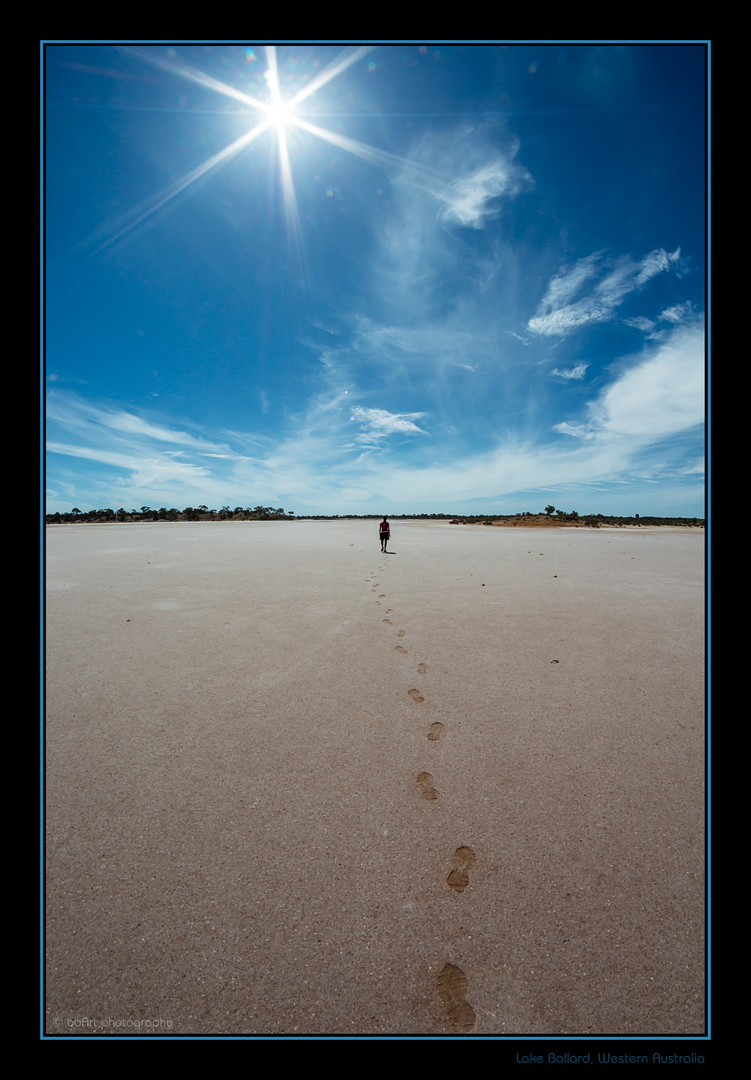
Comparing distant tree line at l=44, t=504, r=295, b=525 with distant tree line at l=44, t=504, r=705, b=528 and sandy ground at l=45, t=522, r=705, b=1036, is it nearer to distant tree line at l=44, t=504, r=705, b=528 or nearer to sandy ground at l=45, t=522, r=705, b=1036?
distant tree line at l=44, t=504, r=705, b=528

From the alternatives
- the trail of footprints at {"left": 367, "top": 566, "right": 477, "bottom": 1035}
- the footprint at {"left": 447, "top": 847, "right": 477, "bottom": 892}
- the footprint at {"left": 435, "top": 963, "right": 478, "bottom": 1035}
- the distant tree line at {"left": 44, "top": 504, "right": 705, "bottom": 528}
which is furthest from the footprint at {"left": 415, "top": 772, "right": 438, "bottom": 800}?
the distant tree line at {"left": 44, "top": 504, "right": 705, "bottom": 528}

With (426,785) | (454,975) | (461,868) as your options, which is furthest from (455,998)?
(426,785)

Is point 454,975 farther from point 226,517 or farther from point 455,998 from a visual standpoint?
point 226,517

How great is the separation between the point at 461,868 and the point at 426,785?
2.35 ft

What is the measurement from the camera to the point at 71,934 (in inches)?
85.4

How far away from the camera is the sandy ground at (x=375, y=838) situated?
1.89 metres

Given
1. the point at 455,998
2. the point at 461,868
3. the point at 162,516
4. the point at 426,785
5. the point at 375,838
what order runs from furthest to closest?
the point at 162,516, the point at 426,785, the point at 375,838, the point at 461,868, the point at 455,998

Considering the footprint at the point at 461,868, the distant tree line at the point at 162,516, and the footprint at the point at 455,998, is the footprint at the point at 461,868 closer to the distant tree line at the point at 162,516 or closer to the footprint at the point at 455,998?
the footprint at the point at 455,998

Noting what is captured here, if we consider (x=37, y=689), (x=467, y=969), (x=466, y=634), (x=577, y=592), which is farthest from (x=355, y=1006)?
(x=577, y=592)

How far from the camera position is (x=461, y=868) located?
2.48m

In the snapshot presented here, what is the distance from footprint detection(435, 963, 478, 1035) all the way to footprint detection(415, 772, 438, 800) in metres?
1.11

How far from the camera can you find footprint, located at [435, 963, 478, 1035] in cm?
178

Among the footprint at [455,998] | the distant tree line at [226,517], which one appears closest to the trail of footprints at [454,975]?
the footprint at [455,998]
